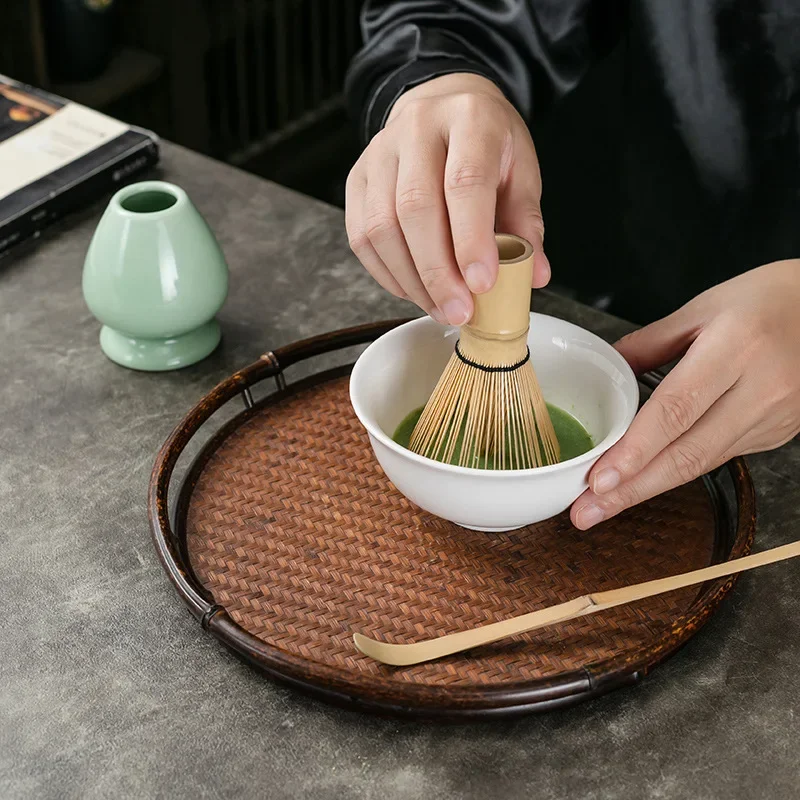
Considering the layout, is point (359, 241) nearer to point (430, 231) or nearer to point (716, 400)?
point (430, 231)

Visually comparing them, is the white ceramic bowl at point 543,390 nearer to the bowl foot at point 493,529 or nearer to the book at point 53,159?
the bowl foot at point 493,529

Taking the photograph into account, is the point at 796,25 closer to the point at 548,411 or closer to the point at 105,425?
the point at 548,411

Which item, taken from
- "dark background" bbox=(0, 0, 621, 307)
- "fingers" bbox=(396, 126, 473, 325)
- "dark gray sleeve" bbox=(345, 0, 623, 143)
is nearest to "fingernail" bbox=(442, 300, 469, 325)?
"fingers" bbox=(396, 126, 473, 325)

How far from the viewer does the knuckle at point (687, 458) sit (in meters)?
0.63

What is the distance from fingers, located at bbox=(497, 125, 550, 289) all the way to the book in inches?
19.5

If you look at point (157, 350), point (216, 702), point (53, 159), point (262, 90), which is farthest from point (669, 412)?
point (262, 90)

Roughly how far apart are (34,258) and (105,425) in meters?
0.27

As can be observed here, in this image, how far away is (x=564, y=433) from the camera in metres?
0.71

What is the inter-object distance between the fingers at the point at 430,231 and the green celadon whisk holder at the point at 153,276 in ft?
0.70

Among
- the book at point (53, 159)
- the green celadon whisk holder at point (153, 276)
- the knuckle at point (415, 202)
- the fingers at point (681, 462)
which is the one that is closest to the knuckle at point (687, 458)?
the fingers at point (681, 462)

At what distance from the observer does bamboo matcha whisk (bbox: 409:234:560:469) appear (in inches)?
24.1

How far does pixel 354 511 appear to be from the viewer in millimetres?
687

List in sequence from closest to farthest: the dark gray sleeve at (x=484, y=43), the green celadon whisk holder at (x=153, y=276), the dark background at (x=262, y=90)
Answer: the green celadon whisk holder at (x=153, y=276) → the dark gray sleeve at (x=484, y=43) → the dark background at (x=262, y=90)

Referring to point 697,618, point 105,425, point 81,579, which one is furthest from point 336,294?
point 697,618
